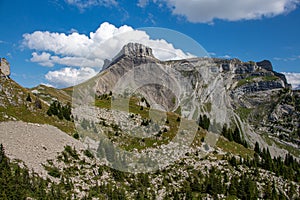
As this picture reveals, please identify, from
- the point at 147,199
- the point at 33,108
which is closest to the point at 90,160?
the point at 147,199

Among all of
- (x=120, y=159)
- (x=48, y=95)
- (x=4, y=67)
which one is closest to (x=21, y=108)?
(x=4, y=67)

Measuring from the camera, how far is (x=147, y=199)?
61.3 meters

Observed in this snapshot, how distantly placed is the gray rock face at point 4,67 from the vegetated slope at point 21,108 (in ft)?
9.91

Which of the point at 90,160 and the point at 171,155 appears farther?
the point at 171,155

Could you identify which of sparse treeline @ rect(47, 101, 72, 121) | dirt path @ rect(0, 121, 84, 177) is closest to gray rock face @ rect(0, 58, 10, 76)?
sparse treeline @ rect(47, 101, 72, 121)

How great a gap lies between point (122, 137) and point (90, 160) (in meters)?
20.8

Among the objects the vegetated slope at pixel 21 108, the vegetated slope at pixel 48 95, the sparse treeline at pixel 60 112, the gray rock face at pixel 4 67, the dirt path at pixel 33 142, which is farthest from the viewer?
the vegetated slope at pixel 48 95

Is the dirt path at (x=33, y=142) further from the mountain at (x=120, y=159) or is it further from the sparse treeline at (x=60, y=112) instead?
the sparse treeline at (x=60, y=112)

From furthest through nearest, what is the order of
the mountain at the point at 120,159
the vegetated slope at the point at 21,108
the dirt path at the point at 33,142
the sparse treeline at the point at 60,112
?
the sparse treeline at the point at 60,112 < the vegetated slope at the point at 21,108 < the mountain at the point at 120,159 < the dirt path at the point at 33,142

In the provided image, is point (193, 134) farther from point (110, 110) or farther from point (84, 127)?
point (84, 127)

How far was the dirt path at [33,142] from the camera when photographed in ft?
172

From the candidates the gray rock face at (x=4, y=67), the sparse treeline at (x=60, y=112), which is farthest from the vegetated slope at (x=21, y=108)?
the gray rock face at (x=4, y=67)

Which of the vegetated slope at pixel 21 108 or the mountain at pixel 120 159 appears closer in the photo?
the mountain at pixel 120 159

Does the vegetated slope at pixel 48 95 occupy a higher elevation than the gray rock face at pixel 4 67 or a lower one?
lower
